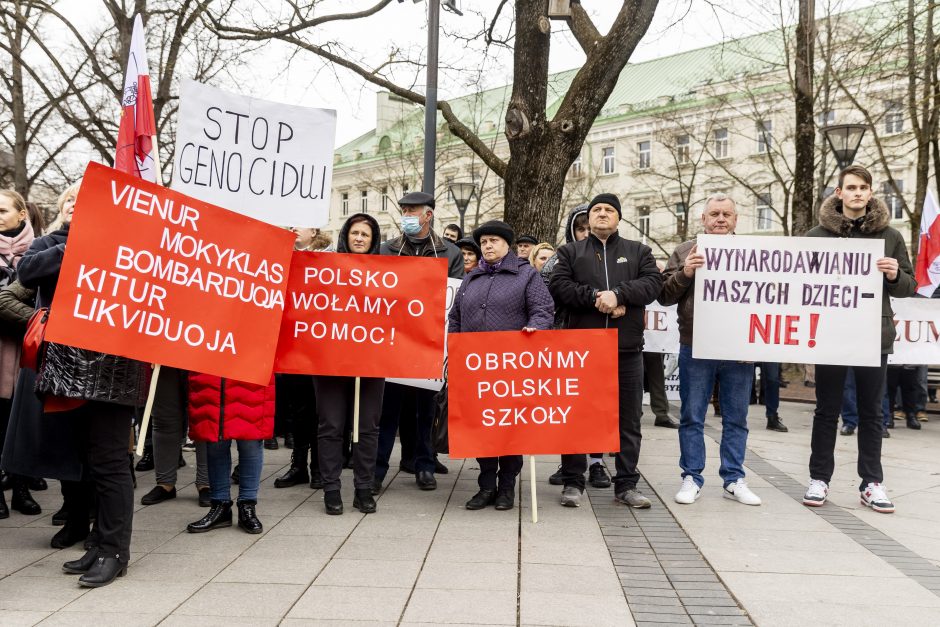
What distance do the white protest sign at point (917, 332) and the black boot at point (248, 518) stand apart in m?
7.56

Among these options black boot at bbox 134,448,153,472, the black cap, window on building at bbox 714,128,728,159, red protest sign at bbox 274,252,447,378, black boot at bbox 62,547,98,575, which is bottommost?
black boot at bbox 62,547,98,575

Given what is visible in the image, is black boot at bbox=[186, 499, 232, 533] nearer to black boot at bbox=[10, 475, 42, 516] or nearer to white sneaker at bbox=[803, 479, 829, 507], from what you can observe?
black boot at bbox=[10, 475, 42, 516]

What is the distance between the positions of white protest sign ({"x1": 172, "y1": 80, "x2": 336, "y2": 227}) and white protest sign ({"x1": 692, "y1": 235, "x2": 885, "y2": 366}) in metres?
2.52

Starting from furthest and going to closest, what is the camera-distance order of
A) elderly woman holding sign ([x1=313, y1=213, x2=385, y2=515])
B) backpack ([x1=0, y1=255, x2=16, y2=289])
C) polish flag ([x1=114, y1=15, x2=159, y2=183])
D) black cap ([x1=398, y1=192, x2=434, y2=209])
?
1. black cap ([x1=398, y1=192, x2=434, y2=209])
2. elderly woman holding sign ([x1=313, y1=213, x2=385, y2=515])
3. backpack ([x1=0, y1=255, x2=16, y2=289])
4. polish flag ([x1=114, y1=15, x2=159, y2=183])

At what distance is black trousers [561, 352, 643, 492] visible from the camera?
5.83 metres

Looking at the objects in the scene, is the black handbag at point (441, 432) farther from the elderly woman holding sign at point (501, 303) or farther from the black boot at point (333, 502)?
the black boot at point (333, 502)

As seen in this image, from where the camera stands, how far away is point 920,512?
583cm

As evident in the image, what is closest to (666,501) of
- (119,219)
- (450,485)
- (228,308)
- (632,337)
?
(632,337)

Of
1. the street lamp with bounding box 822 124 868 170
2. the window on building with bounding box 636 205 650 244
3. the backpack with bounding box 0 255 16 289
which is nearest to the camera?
the backpack with bounding box 0 255 16 289

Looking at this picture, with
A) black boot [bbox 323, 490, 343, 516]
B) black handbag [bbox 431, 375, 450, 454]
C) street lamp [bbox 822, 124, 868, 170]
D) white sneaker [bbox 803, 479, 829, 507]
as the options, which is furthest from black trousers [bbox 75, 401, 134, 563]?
street lamp [bbox 822, 124, 868, 170]

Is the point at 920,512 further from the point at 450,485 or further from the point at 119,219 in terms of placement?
the point at 119,219

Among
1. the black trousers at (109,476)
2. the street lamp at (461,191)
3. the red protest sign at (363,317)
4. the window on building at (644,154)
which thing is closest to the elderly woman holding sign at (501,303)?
the red protest sign at (363,317)

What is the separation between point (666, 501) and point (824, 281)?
1819 millimetres

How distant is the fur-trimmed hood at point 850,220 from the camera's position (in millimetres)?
5746
